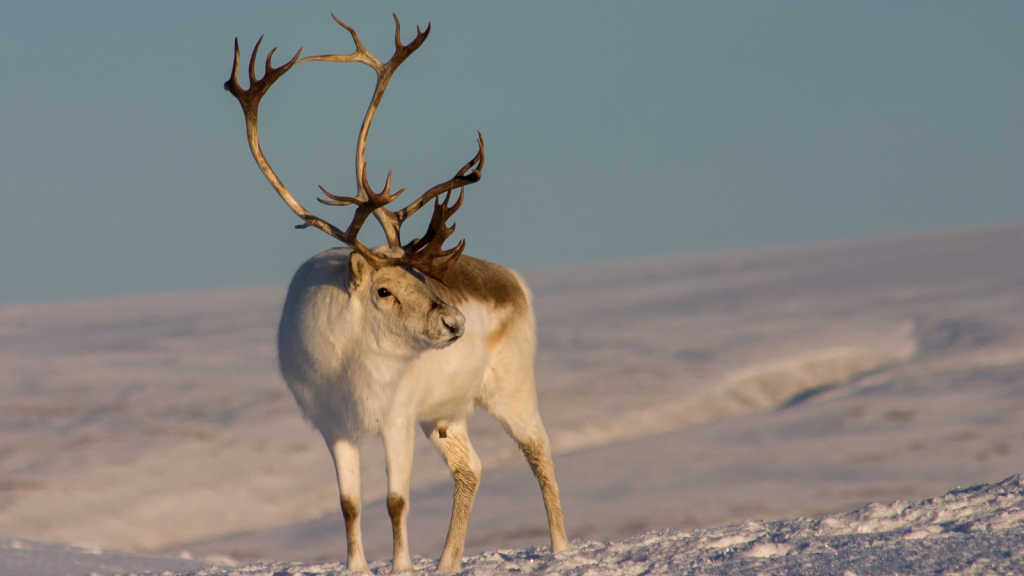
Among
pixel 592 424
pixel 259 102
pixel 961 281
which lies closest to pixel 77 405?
pixel 592 424

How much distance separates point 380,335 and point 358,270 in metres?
0.50

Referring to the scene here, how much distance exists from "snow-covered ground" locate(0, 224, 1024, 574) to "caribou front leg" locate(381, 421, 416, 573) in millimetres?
1056

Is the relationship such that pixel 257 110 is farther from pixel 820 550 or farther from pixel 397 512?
pixel 820 550

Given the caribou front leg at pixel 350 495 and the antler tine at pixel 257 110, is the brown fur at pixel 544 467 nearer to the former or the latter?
the caribou front leg at pixel 350 495

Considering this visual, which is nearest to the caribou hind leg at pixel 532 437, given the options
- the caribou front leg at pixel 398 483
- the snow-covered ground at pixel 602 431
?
the snow-covered ground at pixel 602 431

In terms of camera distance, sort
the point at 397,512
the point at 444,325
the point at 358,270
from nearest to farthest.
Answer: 1. the point at 444,325
2. the point at 358,270
3. the point at 397,512

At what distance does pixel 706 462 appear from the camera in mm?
17703

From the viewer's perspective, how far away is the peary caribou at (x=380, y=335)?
25.8 ft

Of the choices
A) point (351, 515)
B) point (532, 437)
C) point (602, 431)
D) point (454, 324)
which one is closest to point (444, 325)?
point (454, 324)

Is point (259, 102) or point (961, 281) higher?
point (961, 281)

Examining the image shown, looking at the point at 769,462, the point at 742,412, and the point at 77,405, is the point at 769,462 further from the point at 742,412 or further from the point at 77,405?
the point at 77,405

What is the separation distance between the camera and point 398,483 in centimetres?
804

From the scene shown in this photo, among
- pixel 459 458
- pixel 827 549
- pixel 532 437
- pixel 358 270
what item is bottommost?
pixel 827 549

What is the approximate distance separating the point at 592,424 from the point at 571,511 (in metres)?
4.65
